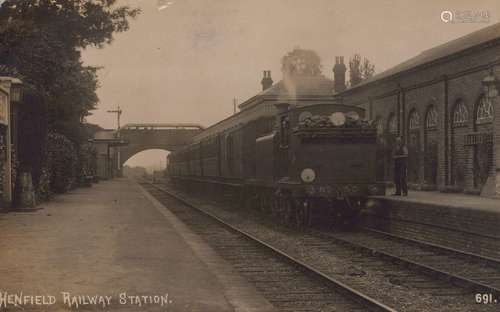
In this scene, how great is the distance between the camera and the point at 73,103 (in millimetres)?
29812

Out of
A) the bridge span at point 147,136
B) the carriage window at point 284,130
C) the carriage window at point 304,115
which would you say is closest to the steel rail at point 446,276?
the carriage window at point 304,115

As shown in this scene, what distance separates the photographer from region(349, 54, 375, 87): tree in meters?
48.1

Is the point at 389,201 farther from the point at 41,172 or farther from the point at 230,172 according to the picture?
the point at 41,172

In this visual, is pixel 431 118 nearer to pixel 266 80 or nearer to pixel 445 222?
pixel 445 222

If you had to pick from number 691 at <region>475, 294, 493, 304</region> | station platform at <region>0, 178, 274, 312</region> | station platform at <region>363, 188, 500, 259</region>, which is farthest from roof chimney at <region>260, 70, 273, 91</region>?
number 691 at <region>475, 294, 493, 304</region>

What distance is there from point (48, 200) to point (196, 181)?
43.7 feet

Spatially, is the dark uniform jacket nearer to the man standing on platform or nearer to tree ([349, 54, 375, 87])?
the man standing on platform

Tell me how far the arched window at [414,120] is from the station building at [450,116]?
0.03m

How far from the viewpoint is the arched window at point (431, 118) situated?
73.9 ft

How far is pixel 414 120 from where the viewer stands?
24438 mm

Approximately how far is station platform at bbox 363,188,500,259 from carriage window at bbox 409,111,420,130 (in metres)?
8.70

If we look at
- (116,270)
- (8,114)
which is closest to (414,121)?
(8,114)

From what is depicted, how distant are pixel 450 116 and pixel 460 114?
0.50m

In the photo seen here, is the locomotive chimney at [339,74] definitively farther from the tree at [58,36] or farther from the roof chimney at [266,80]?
the tree at [58,36]
